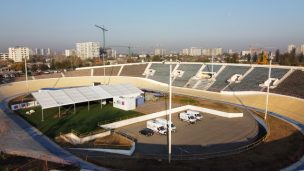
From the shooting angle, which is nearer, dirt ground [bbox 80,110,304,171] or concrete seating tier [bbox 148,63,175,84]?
dirt ground [bbox 80,110,304,171]

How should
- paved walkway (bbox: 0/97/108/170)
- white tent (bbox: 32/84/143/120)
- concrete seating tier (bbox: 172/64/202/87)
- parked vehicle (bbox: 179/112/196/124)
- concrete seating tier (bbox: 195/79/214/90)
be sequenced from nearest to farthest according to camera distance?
paved walkway (bbox: 0/97/108/170), parked vehicle (bbox: 179/112/196/124), white tent (bbox: 32/84/143/120), concrete seating tier (bbox: 195/79/214/90), concrete seating tier (bbox: 172/64/202/87)

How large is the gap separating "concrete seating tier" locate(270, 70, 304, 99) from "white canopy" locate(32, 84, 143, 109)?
23.6 m

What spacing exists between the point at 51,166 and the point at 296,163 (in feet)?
55.2

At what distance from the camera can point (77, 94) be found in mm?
35031

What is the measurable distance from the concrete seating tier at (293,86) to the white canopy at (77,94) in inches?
930

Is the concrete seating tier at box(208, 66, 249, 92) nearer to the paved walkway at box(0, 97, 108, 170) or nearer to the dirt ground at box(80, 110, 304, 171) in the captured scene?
the dirt ground at box(80, 110, 304, 171)

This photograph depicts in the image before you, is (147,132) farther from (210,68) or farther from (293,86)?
(210,68)

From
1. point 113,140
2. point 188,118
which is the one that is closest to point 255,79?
point 188,118

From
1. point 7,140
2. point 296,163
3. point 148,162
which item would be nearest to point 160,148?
point 148,162

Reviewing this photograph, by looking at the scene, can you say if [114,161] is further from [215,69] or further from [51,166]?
[215,69]

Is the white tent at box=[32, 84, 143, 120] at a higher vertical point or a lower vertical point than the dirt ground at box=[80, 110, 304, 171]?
higher

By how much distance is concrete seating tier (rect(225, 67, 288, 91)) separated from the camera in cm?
4725

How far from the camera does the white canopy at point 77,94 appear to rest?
31.5m

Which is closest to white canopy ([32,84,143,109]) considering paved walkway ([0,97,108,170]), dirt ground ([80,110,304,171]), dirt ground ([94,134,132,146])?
paved walkway ([0,97,108,170])
